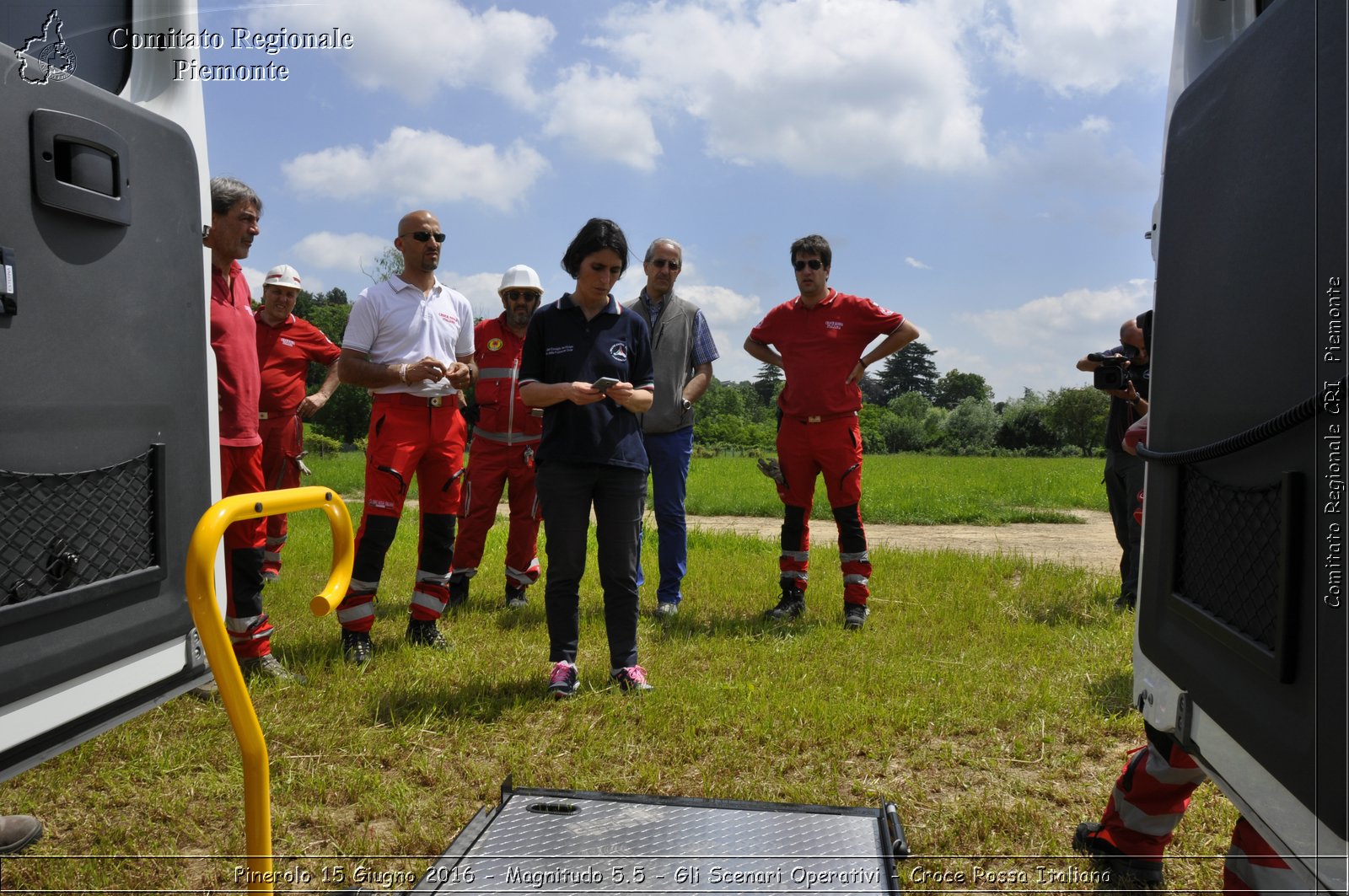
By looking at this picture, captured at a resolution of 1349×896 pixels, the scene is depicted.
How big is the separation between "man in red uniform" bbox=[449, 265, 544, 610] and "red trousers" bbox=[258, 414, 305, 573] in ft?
4.82

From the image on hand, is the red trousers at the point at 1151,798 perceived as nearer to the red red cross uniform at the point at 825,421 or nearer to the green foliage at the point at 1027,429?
the red red cross uniform at the point at 825,421

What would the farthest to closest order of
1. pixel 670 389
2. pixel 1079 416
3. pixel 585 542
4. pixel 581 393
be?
pixel 1079 416
pixel 670 389
pixel 585 542
pixel 581 393

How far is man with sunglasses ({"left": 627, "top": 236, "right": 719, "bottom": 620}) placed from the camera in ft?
19.8

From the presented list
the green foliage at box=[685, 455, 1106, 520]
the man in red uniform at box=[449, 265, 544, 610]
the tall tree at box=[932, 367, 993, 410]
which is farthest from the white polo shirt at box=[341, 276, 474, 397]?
the tall tree at box=[932, 367, 993, 410]

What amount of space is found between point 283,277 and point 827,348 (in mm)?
4390

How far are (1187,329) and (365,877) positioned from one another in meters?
2.49

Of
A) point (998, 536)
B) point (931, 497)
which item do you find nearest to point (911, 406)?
point (931, 497)

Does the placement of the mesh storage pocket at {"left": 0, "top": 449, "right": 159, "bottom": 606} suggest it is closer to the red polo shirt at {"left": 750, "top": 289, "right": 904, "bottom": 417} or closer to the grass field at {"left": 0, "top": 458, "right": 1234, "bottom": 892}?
the grass field at {"left": 0, "top": 458, "right": 1234, "bottom": 892}

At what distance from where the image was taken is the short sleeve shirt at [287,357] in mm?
6965

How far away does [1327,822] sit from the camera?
1.21 meters

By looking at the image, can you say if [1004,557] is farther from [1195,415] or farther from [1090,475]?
[1090,475]

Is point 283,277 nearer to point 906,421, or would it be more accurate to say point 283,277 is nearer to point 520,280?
point 520,280

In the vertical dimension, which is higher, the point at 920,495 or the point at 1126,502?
the point at 1126,502

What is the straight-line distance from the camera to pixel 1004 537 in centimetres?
1166
